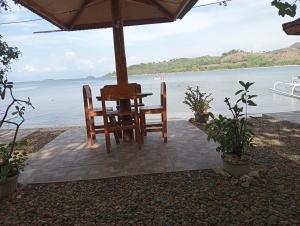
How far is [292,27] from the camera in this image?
4145 millimetres

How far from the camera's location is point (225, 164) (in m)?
3.57

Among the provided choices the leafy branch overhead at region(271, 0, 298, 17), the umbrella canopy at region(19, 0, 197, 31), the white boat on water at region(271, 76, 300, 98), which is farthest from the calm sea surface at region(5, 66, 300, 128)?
the leafy branch overhead at region(271, 0, 298, 17)

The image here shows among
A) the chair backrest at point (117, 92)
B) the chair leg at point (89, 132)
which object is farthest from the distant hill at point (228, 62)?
the chair backrest at point (117, 92)

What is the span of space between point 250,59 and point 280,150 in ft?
239

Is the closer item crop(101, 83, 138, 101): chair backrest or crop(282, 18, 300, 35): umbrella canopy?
crop(282, 18, 300, 35): umbrella canopy

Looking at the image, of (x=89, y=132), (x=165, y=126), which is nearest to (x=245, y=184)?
(x=165, y=126)

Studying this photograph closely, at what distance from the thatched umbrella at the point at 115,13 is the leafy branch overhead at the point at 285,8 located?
3644 mm

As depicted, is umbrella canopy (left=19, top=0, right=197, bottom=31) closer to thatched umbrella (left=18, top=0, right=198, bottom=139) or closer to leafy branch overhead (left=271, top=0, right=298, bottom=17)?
thatched umbrella (left=18, top=0, right=198, bottom=139)

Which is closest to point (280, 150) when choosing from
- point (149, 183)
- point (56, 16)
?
point (149, 183)

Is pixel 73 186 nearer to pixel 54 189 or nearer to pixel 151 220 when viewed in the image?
pixel 54 189

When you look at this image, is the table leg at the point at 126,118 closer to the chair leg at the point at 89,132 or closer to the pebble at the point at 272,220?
the chair leg at the point at 89,132

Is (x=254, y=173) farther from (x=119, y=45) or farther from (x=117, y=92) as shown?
(x=119, y=45)

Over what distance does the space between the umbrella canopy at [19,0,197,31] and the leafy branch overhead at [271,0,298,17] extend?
378 cm

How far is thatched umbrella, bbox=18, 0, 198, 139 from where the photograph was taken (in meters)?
5.29
